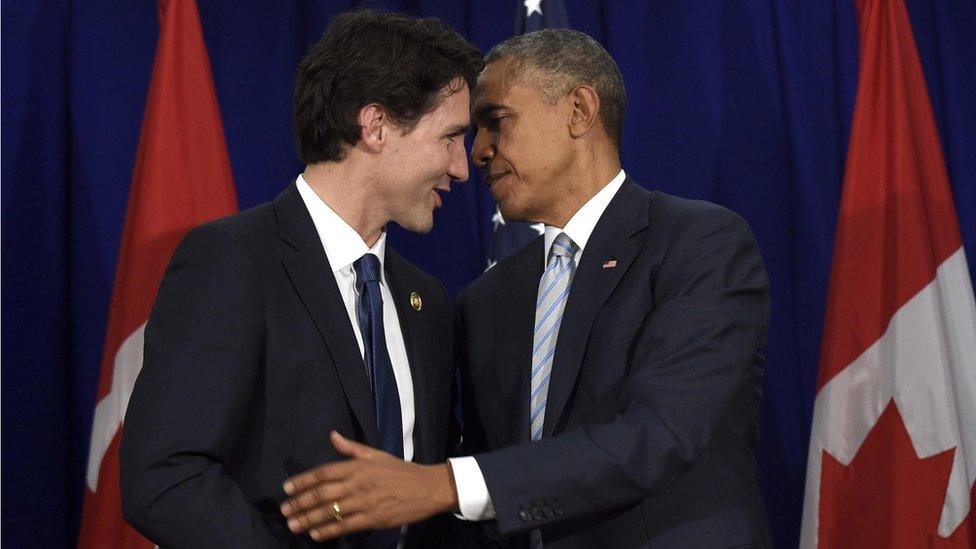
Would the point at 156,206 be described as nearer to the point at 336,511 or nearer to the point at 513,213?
the point at 513,213

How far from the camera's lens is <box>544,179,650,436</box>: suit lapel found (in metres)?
2.11

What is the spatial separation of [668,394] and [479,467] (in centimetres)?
36

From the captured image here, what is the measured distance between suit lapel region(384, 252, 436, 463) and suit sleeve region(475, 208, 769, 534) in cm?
26

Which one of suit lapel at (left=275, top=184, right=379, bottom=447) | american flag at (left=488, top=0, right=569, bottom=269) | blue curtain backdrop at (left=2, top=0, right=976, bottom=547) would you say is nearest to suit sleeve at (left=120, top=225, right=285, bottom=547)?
suit lapel at (left=275, top=184, right=379, bottom=447)

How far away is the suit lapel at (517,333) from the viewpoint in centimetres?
224

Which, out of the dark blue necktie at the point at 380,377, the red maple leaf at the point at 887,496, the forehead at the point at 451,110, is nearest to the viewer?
the dark blue necktie at the point at 380,377

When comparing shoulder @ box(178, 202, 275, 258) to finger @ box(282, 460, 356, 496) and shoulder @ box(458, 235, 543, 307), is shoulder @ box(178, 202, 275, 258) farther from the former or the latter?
shoulder @ box(458, 235, 543, 307)

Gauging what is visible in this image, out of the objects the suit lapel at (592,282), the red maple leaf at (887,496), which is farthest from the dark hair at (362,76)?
the red maple leaf at (887,496)

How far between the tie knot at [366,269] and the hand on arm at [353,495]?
1.29 ft

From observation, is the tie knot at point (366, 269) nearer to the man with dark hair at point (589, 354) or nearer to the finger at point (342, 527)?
the man with dark hair at point (589, 354)

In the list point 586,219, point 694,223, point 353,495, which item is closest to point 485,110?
point 586,219

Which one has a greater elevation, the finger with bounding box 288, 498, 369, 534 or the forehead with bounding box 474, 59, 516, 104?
the forehead with bounding box 474, 59, 516, 104

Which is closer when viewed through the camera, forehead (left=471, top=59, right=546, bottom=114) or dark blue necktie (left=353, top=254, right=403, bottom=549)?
dark blue necktie (left=353, top=254, right=403, bottom=549)

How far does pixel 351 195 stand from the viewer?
7.23 feet
